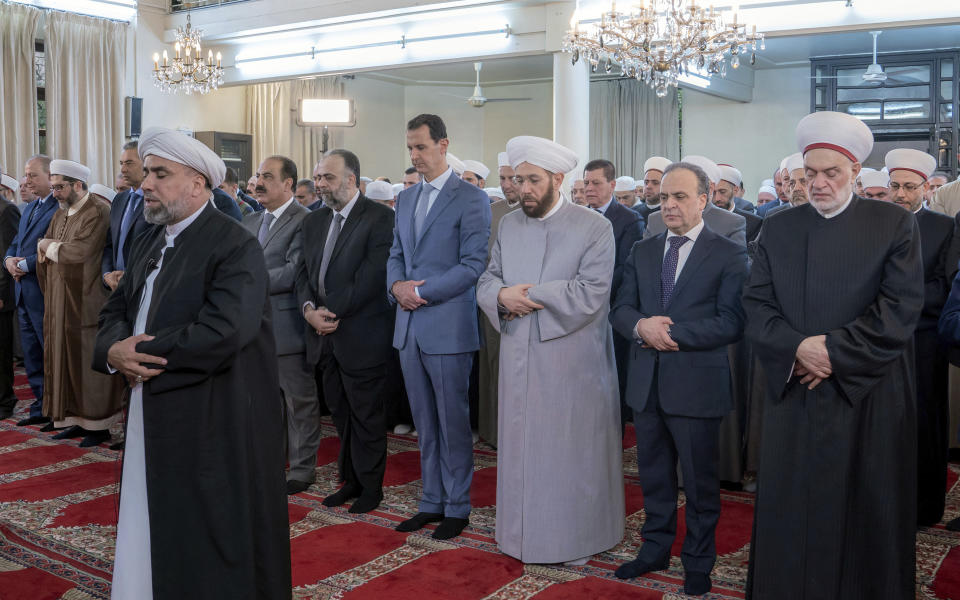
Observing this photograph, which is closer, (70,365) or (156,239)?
(156,239)

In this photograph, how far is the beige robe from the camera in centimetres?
557

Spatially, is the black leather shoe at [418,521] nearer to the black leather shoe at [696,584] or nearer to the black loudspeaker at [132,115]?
the black leather shoe at [696,584]

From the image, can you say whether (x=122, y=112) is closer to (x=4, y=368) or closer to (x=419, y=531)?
(x=4, y=368)

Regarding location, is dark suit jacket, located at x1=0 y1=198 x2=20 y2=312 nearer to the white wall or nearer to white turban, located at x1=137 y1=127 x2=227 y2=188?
white turban, located at x1=137 y1=127 x2=227 y2=188

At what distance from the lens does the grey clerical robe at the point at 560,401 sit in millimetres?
3594

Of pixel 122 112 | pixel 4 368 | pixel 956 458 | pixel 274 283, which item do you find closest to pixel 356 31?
pixel 122 112

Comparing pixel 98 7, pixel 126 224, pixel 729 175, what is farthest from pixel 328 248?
pixel 98 7

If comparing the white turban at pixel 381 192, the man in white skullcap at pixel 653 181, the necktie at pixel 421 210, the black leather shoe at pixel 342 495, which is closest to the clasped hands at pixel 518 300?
the necktie at pixel 421 210

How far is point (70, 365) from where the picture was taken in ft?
18.6

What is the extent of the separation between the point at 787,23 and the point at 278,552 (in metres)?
8.50

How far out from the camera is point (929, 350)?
4.08 meters

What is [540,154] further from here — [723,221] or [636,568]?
[636,568]

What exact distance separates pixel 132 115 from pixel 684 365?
1107 centimetres

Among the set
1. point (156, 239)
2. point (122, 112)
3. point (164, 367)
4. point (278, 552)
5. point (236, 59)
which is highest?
point (236, 59)
